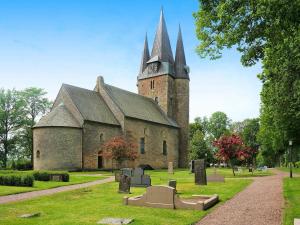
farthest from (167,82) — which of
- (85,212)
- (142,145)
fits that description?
(85,212)

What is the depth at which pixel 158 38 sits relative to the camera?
62.5 metres

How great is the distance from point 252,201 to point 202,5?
8.39 m

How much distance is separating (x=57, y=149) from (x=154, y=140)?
17447 mm

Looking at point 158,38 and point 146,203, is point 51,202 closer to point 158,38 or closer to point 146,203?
point 146,203

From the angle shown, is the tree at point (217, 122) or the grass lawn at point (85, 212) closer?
the grass lawn at point (85, 212)

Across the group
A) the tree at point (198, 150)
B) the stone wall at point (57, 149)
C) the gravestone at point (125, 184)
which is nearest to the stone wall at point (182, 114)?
the tree at point (198, 150)

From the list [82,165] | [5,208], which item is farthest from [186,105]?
[5,208]

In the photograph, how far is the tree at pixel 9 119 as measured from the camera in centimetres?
6019

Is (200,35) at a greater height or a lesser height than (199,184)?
greater

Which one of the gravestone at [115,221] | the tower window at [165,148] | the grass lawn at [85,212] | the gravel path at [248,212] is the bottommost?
the gravel path at [248,212]

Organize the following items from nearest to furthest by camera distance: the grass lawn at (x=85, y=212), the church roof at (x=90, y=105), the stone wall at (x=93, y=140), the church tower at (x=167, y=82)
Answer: the grass lawn at (x=85, y=212) < the stone wall at (x=93, y=140) < the church roof at (x=90, y=105) < the church tower at (x=167, y=82)

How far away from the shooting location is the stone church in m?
41.1

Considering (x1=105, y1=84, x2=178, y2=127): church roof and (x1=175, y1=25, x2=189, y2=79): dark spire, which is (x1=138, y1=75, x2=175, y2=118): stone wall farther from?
(x1=175, y1=25, x2=189, y2=79): dark spire

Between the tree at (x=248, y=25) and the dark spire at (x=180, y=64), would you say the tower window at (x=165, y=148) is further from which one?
the tree at (x=248, y=25)
